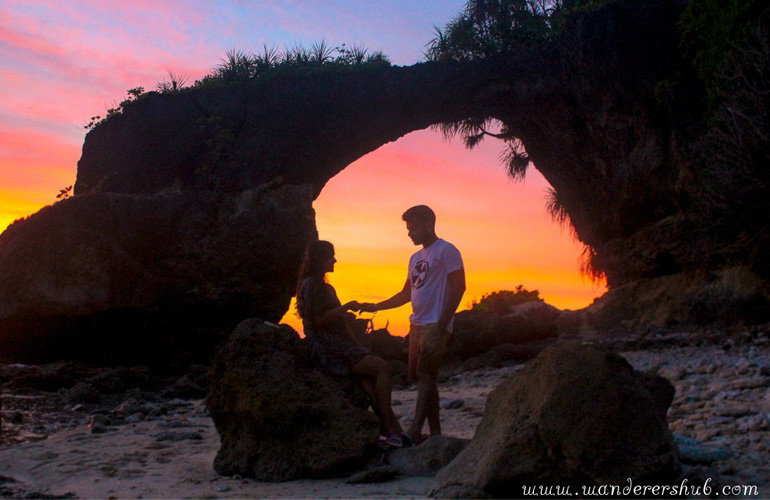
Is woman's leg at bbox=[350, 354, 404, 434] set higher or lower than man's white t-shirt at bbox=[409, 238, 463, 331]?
lower

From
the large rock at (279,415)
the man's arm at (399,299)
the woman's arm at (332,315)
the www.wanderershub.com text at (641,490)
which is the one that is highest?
the man's arm at (399,299)

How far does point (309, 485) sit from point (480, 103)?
12820 mm

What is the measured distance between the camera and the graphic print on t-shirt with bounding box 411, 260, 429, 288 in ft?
17.1

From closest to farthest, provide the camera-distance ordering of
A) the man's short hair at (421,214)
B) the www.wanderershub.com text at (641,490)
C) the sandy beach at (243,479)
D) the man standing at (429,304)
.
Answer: the www.wanderershub.com text at (641,490)
the sandy beach at (243,479)
the man standing at (429,304)
the man's short hair at (421,214)

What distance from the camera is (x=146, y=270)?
13438 mm

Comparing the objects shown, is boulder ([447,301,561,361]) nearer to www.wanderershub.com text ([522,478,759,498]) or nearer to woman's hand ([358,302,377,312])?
woman's hand ([358,302,377,312])

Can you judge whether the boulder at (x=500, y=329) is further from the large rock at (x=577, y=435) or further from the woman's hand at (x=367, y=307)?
the large rock at (x=577, y=435)

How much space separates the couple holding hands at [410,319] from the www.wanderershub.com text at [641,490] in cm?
147

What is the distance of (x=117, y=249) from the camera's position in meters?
13.2

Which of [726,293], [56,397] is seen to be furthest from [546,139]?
[56,397]

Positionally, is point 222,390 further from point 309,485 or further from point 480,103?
point 480,103

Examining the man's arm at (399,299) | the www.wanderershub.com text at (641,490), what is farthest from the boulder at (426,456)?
the man's arm at (399,299)

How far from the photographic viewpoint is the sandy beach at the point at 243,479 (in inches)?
157

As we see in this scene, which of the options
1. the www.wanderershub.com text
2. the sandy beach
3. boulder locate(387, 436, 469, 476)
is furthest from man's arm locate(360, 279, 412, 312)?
the www.wanderershub.com text
